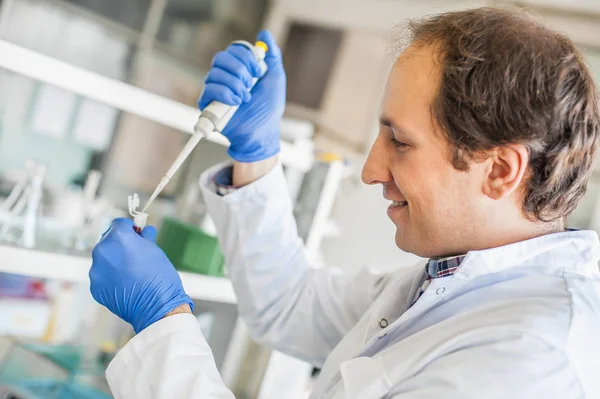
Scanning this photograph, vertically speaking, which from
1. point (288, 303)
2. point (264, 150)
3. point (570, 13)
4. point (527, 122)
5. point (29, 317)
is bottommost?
point (29, 317)

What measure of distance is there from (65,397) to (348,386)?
892 mm

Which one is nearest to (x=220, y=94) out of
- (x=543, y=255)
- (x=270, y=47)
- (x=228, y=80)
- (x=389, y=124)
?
(x=228, y=80)

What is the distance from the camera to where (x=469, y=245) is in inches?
37.1

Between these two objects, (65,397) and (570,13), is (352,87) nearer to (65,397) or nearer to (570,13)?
(570,13)

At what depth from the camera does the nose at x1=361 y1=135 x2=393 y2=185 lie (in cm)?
97

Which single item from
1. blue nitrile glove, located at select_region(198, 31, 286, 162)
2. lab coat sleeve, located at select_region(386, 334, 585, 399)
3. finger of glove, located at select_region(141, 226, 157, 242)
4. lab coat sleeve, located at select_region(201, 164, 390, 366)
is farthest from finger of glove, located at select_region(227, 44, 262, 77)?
lab coat sleeve, located at select_region(386, 334, 585, 399)

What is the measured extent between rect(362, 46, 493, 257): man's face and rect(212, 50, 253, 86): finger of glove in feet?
1.01

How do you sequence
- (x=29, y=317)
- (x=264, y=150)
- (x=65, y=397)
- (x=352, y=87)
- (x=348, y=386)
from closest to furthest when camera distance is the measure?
(x=348, y=386) → (x=264, y=150) → (x=65, y=397) → (x=29, y=317) → (x=352, y=87)

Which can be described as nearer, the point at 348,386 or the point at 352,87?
the point at 348,386

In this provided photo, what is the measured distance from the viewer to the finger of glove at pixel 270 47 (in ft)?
3.96

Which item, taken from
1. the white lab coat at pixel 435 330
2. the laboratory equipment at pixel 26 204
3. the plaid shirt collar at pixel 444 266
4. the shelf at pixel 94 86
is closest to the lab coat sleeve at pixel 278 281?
the white lab coat at pixel 435 330

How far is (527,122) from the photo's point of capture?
0.84m

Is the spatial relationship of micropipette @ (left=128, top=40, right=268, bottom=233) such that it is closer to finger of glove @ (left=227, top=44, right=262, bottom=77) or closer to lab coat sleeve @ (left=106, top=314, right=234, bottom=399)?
finger of glove @ (left=227, top=44, right=262, bottom=77)

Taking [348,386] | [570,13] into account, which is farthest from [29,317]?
[570,13]
